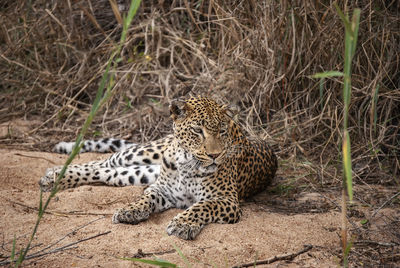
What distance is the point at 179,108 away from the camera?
4809 millimetres

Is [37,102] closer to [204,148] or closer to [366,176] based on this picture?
[204,148]

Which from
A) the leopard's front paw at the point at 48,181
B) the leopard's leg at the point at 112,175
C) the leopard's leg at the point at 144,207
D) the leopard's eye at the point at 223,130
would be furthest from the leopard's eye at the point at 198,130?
the leopard's front paw at the point at 48,181

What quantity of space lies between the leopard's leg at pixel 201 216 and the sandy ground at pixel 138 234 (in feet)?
0.23

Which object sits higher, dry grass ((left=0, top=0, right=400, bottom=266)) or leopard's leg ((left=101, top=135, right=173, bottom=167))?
dry grass ((left=0, top=0, right=400, bottom=266))

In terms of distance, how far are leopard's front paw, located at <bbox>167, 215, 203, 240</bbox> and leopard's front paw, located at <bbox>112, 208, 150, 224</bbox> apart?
407mm

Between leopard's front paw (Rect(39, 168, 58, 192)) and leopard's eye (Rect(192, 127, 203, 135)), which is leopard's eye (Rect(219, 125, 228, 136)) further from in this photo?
leopard's front paw (Rect(39, 168, 58, 192))

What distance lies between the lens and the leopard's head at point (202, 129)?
15.2ft

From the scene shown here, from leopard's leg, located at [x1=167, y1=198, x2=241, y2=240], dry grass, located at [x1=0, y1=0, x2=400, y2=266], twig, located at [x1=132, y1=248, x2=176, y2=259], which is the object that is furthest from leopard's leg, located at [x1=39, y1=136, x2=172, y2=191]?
twig, located at [x1=132, y1=248, x2=176, y2=259]

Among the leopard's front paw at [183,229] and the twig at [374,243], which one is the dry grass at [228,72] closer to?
the twig at [374,243]

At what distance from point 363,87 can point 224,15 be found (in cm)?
216

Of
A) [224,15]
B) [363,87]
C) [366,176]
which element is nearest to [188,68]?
[224,15]

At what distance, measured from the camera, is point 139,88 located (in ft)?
26.5

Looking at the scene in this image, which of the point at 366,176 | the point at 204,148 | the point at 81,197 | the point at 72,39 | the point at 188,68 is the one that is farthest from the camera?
the point at 72,39

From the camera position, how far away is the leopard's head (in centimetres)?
463
